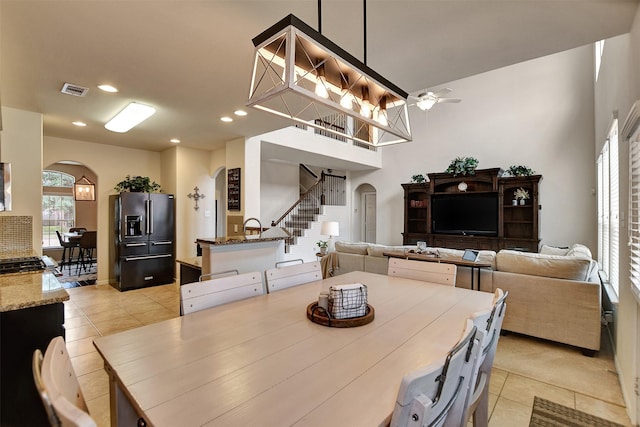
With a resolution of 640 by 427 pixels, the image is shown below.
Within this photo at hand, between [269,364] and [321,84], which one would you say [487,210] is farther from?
[269,364]

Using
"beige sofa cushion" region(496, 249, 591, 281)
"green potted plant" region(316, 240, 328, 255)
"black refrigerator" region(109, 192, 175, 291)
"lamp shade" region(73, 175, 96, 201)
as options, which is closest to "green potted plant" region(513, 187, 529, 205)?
"beige sofa cushion" region(496, 249, 591, 281)

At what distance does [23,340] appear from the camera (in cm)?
170

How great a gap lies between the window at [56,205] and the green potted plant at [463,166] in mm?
10282

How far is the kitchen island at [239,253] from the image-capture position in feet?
11.3

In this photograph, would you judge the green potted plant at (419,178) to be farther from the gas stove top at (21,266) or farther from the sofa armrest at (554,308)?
the gas stove top at (21,266)

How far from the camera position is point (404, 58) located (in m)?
2.42

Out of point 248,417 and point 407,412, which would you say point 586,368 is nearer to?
point 407,412

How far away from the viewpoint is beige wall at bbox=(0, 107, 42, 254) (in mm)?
3568

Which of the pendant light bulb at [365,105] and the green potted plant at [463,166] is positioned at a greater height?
the green potted plant at [463,166]

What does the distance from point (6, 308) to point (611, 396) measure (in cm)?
389

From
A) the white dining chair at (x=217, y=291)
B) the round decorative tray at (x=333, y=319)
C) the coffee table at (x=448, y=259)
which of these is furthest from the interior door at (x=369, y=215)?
the round decorative tray at (x=333, y=319)

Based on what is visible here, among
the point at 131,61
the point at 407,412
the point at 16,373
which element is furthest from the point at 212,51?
the point at 407,412

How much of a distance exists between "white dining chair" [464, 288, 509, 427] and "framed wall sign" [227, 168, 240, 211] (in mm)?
4226

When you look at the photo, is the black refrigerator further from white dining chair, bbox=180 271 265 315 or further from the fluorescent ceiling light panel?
white dining chair, bbox=180 271 265 315
